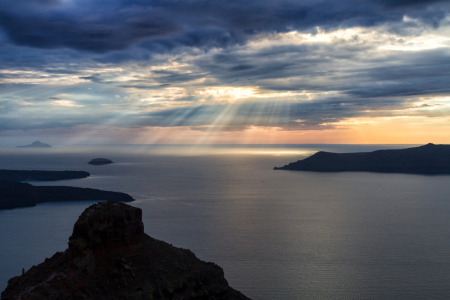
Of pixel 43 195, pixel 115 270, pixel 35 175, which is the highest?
pixel 115 270

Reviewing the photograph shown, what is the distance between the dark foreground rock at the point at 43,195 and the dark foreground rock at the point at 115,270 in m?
84.4

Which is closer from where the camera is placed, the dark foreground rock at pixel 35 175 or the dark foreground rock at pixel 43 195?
the dark foreground rock at pixel 43 195

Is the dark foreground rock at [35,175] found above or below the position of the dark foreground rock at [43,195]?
above

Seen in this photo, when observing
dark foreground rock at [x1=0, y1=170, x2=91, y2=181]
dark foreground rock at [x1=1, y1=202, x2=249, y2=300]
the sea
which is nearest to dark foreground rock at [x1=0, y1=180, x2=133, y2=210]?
the sea

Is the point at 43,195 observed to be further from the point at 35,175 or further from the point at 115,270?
the point at 115,270

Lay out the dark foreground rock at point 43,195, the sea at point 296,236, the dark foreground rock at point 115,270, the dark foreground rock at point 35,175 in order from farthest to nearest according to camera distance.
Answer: the dark foreground rock at point 35,175 < the dark foreground rock at point 43,195 < the sea at point 296,236 < the dark foreground rock at point 115,270

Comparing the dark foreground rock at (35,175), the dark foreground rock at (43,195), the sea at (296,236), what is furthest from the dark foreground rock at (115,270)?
the dark foreground rock at (35,175)

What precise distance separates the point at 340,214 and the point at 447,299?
171ft

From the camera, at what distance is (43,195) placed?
377ft

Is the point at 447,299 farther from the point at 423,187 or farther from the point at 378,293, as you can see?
the point at 423,187

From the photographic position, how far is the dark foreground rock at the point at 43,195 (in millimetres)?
106781

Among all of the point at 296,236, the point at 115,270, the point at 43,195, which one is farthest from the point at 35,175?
the point at 115,270

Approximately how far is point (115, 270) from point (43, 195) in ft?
342

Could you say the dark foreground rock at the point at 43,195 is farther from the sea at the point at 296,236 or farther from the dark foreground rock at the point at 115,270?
the dark foreground rock at the point at 115,270
